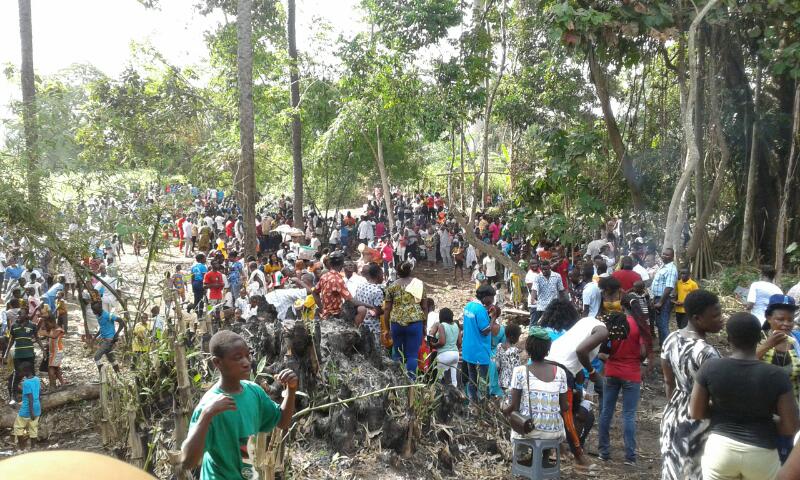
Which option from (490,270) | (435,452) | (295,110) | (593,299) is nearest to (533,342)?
(435,452)

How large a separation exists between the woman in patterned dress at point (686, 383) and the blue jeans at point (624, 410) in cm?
169

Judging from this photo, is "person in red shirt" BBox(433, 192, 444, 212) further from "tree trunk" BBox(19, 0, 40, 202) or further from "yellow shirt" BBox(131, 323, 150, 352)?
"yellow shirt" BBox(131, 323, 150, 352)

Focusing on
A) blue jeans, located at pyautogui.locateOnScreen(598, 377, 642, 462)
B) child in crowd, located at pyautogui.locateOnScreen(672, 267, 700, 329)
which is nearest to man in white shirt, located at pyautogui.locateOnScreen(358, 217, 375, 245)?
child in crowd, located at pyautogui.locateOnScreen(672, 267, 700, 329)

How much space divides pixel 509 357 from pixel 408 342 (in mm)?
1417

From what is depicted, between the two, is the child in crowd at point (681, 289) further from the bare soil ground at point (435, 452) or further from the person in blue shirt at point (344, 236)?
the person in blue shirt at point (344, 236)

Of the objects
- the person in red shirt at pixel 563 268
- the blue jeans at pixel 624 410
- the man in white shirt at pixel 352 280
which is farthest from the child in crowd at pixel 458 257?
the blue jeans at pixel 624 410

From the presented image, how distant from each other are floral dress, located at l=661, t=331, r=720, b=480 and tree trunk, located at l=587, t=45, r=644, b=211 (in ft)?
25.6

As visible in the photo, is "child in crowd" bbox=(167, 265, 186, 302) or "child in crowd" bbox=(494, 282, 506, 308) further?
"child in crowd" bbox=(494, 282, 506, 308)

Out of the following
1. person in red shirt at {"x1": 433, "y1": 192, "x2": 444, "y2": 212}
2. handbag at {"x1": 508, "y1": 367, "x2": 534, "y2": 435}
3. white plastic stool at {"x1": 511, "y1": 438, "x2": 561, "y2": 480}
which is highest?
person in red shirt at {"x1": 433, "y1": 192, "x2": 444, "y2": 212}

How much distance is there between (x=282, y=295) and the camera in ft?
31.4

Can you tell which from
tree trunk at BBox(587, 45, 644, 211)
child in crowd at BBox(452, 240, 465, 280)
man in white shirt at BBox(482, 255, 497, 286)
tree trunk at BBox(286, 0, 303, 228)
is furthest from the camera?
tree trunk at BBox(286, 0, 303, 228)

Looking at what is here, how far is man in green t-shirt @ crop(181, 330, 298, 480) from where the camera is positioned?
9.76 ft

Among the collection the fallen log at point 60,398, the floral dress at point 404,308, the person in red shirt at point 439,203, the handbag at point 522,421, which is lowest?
the fallen log at point 60,398

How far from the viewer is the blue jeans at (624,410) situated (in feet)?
19.5
